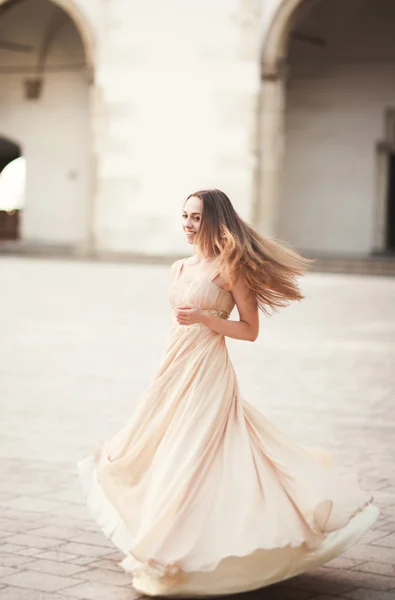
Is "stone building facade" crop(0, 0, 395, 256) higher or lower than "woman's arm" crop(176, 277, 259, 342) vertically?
higher

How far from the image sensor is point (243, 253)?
3668mm

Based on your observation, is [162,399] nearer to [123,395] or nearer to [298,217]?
[123,395]

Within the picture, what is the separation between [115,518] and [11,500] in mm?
1376

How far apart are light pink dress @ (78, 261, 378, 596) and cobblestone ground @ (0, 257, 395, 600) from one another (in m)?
0.25

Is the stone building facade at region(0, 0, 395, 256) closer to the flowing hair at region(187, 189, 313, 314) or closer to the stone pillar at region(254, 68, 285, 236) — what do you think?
the stone pillar at region(254, 68, 285, 236)

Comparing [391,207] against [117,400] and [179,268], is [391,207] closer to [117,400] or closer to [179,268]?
[117,400]

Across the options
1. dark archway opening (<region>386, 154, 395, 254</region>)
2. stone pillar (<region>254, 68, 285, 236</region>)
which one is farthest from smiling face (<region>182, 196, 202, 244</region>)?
dark archway opening (<region>386, 154, 395, 254</region>)

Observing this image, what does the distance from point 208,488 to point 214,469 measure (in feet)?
0.23

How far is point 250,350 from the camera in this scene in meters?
10.3

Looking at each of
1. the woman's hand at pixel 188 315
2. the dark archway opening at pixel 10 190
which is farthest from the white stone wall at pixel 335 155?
the woman's hand at pixel 188 315

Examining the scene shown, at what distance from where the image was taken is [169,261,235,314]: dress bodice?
374 centimetres

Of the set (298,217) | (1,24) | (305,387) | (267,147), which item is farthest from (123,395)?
(1,24)

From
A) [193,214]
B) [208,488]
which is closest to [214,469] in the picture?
[208,488]

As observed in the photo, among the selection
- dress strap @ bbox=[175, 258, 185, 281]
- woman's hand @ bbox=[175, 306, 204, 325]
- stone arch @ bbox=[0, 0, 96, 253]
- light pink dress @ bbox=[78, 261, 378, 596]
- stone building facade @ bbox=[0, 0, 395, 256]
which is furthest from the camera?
stone arch @ bbox=[0, 0, 96, 253]
